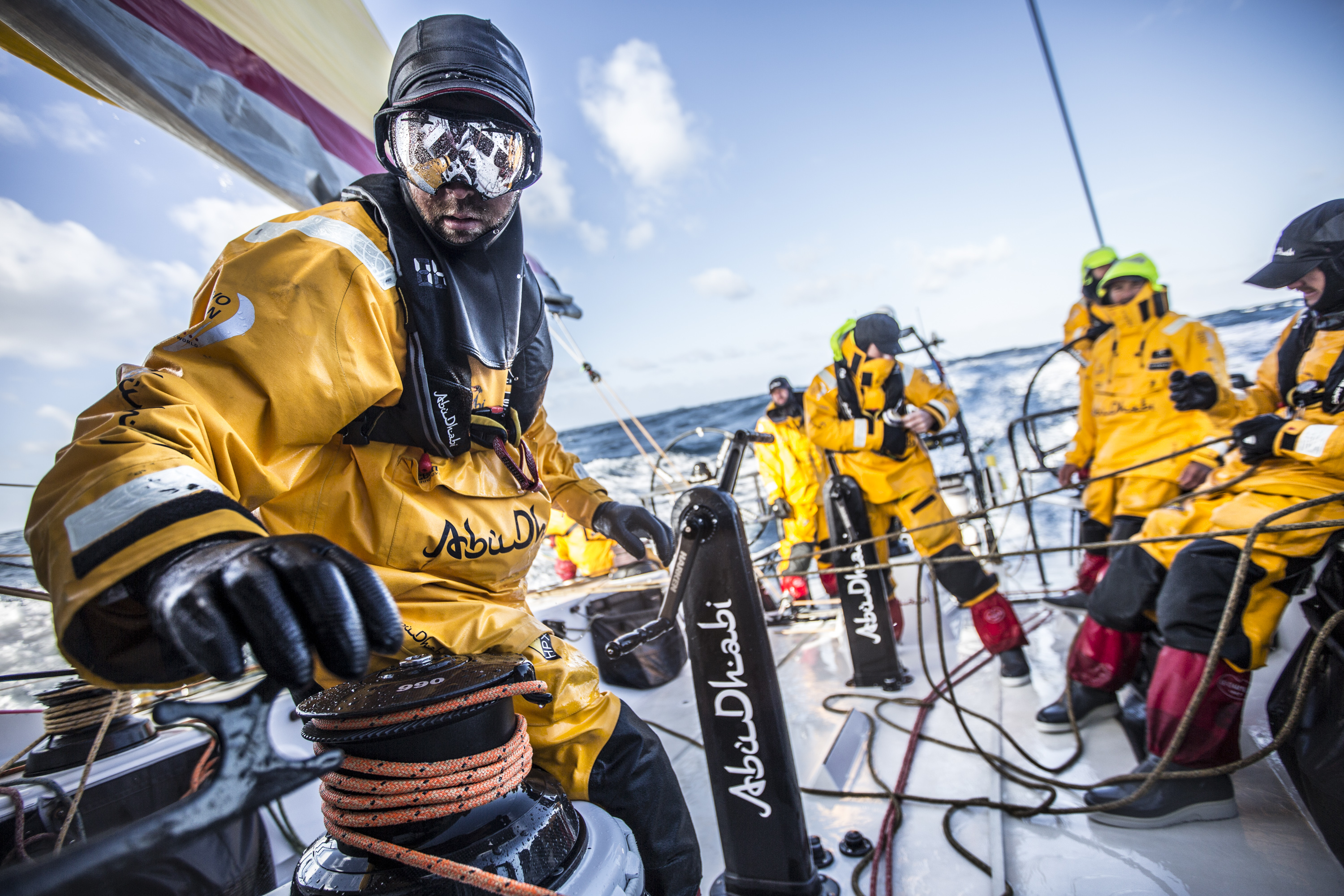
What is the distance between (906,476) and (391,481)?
11.5 feet

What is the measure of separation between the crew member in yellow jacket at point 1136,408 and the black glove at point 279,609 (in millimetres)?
4095

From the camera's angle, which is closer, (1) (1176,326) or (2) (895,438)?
(1) (1176,326)

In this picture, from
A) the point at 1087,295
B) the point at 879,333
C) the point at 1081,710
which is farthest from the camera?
the point at 1087,295

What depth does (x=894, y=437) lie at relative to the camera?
3914mm

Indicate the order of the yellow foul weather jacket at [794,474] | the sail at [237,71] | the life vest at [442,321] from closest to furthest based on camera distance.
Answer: the life vest at [442,321]
the sail at [237,71]
the yellow foul weather jacket at [794,474]

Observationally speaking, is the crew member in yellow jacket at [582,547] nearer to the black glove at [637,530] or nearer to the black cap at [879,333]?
the black cap at [879,333]

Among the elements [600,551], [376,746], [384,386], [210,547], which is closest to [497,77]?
[384,386]

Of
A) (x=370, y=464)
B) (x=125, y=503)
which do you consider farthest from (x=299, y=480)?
(x=125, y=503)

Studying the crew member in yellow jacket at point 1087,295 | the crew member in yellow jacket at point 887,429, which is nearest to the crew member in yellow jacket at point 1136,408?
the crew member in yellow jacket at point 1087,295

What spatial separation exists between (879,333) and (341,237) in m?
3.64

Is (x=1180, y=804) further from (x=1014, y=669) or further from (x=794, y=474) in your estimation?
(x=794, y=474)

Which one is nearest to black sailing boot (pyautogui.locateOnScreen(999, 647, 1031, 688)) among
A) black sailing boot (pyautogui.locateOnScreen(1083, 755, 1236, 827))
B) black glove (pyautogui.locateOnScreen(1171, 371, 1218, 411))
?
black sailing boot (pyautogui.locateOnScreen(1083, 755, 1236, 827))

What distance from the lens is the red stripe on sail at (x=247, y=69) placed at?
8.14 feet

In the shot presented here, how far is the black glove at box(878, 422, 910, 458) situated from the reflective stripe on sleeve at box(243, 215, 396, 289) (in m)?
3.39
